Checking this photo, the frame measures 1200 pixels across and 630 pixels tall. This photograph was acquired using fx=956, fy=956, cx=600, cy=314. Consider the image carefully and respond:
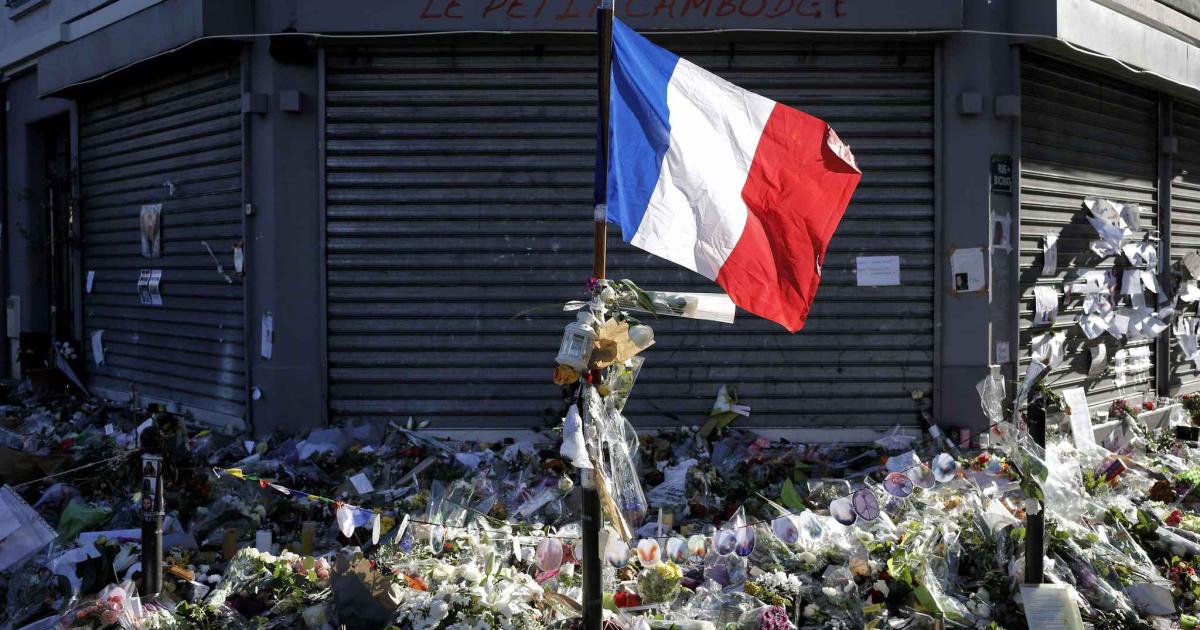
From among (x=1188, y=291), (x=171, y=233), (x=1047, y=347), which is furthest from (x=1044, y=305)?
(x=171, y=233)

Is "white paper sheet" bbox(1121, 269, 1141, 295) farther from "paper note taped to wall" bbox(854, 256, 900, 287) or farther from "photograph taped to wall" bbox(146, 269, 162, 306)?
"photograph taped to wall" bbox(146, 269, 162, 306)

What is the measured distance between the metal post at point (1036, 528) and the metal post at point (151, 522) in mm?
4364

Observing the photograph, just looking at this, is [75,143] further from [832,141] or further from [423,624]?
[832,141]

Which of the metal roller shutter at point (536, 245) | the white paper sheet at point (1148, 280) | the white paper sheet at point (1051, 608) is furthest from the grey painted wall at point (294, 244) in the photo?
the white paper sheet at point (1148, 280)

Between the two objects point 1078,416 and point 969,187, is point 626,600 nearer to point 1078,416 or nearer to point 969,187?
point 1078,416

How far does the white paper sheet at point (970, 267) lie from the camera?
8250 millimetres

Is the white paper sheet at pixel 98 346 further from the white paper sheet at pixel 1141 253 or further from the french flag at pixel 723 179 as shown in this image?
the white paper sheet at pixel 1141 253

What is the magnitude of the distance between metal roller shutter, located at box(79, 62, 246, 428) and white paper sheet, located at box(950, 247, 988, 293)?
648 cm

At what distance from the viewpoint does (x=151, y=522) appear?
4.59 metres

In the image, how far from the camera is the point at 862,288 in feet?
27.5

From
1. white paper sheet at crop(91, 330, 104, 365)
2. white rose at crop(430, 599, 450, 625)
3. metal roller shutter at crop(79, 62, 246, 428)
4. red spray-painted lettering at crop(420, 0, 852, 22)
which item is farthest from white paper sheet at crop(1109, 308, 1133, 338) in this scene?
white paper sheet at crop(91, 330, 104, 365)

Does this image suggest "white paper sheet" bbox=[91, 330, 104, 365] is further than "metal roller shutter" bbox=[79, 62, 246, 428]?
Yes

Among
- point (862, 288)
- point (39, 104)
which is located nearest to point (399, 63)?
point (862, 288)

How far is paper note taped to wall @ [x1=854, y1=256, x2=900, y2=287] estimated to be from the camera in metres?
8.33
